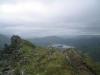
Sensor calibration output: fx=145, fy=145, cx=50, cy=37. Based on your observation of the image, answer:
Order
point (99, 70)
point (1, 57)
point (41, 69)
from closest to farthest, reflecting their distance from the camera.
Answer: point (41, 69)
point (99, 70)
point (1, 57)

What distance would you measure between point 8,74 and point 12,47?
7320 cm

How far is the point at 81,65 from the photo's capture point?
265 feet

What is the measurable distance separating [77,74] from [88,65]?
17002 millimetres

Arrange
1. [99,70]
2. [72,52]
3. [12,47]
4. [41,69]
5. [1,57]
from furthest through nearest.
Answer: [12,47] < [1,57] < [72,52] < [99,70] < [41,69]

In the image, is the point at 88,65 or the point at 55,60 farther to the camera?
the point at 88,65

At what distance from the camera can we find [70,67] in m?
71.3

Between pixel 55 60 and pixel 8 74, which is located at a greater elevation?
pixel 55 60

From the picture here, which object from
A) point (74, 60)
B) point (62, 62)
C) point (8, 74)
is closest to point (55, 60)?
point (62, 62)

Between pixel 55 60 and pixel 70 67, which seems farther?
pixel 55 60

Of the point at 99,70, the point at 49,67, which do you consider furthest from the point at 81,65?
the point at 49,67

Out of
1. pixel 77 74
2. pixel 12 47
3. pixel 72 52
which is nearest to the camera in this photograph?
pixel 77 74

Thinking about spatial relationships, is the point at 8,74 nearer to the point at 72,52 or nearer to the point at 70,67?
the point at 70,67

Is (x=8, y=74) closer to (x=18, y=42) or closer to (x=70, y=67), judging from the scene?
(x=70, y=67)

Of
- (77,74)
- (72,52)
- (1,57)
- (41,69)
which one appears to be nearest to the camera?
(77,74)
